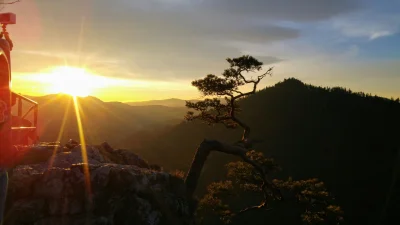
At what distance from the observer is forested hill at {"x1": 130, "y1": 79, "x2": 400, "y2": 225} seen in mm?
51625

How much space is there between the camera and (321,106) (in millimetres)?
71188

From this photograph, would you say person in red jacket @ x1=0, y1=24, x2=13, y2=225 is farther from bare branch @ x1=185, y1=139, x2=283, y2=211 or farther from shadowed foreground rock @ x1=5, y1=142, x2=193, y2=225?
bare branch @ x1=185, y1=139, x2=283, y2=211

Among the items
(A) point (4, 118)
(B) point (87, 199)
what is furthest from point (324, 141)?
(A) point (4, 118)

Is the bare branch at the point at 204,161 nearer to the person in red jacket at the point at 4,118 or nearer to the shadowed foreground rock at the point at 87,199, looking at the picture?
the shadowed foreground rock at the point at 87,199

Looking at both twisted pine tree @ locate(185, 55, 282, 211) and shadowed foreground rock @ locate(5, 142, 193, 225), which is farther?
twisted pine tree @ locate(185, 55, 282, 211)

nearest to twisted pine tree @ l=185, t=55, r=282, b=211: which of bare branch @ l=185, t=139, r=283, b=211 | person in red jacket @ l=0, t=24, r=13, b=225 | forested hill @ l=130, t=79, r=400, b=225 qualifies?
bare branch @ l=185, t=139, r=283, b=211

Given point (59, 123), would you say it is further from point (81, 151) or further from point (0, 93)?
point (0, 93)

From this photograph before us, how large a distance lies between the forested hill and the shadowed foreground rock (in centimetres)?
4427

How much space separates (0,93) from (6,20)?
6.95ft

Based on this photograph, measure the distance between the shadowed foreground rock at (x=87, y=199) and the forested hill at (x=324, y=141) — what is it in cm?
4427

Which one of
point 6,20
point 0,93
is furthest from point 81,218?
point 6,20

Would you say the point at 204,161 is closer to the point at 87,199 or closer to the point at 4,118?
the point at 87,199

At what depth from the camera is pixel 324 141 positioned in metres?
63.0

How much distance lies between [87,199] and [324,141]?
6138cm
